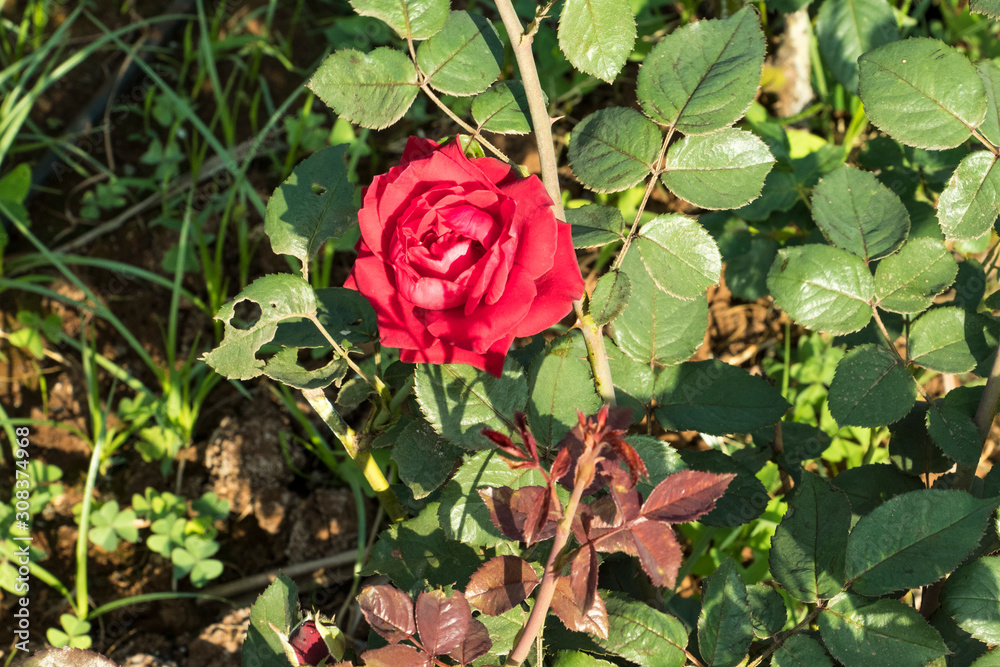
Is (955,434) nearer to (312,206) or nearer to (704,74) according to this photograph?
(704,74)

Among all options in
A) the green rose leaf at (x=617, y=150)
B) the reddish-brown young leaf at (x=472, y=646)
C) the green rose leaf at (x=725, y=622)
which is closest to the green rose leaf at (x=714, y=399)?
the green rose leaf at (x=725, y=622)

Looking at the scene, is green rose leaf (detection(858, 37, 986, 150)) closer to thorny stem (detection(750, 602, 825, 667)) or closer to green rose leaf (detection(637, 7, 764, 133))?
green rose leaf (detection(637, 7, 764, 133))

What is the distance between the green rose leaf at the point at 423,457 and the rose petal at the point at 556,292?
0.30 m

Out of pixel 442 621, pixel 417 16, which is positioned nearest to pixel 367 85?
pixel 417 16

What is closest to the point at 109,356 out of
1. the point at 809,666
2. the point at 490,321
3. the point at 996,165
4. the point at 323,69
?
the point at 323,69

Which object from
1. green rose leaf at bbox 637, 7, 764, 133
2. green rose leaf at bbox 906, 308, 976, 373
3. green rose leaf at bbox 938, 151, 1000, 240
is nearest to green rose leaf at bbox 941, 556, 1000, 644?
green rose leaf at bbox 906, 308, 976, 373

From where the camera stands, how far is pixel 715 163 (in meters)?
1.04

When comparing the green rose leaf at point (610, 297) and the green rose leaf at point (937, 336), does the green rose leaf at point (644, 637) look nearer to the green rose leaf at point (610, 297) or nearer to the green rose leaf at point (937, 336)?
the green rose leaf at point (610, 297)

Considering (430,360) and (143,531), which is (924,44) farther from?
(143,531)

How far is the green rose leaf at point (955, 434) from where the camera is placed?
1.08 metres

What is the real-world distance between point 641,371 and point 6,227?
2285 mm

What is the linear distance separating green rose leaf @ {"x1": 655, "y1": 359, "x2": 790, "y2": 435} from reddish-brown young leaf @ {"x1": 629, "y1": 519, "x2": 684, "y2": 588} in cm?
43

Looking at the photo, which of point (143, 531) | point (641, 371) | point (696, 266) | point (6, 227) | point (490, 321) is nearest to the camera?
point (490, 321)

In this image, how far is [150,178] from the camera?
101 inches
